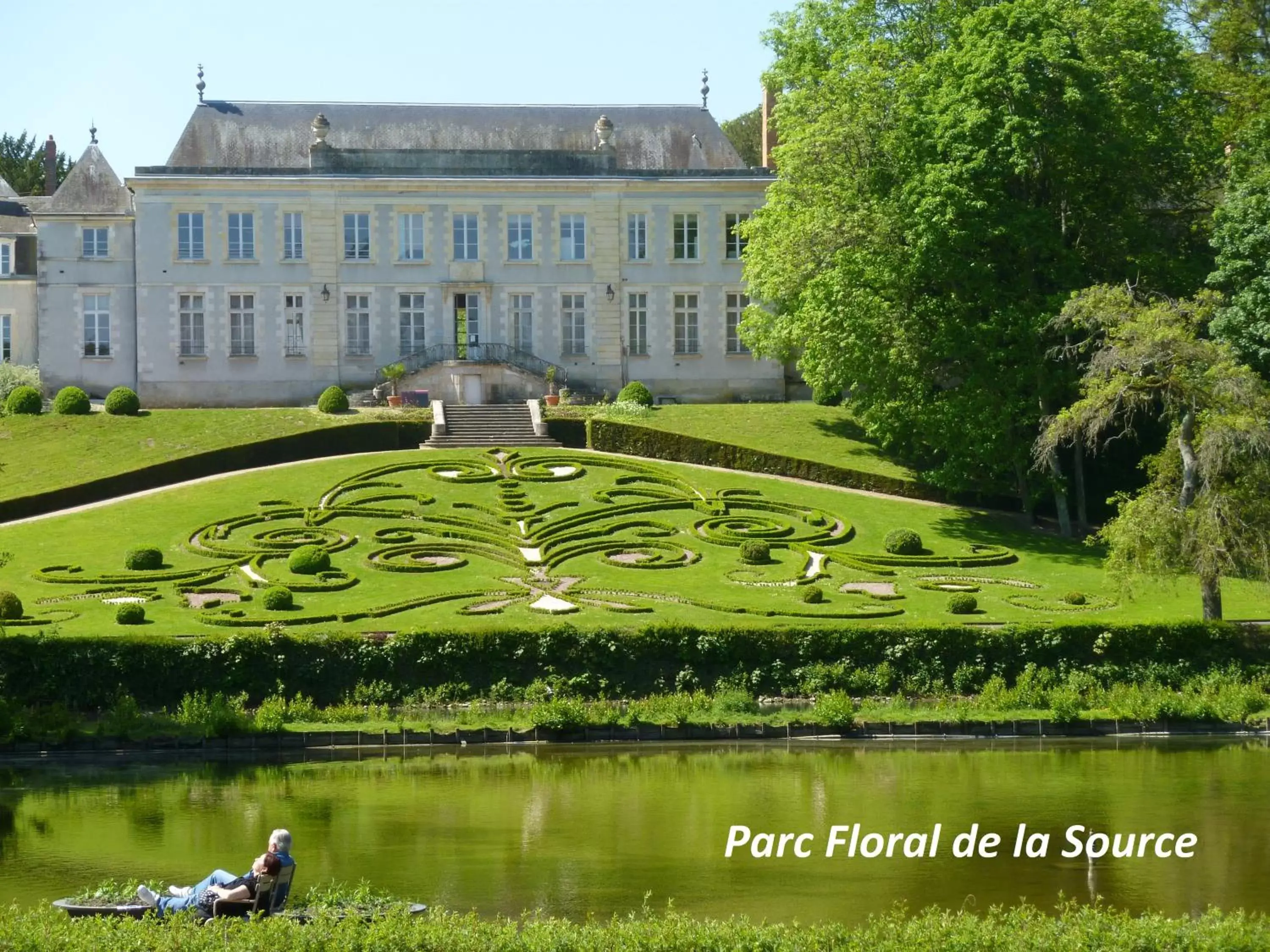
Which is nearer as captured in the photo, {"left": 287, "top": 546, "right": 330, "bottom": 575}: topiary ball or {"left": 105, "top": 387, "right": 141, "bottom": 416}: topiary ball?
{"left": 287, "top": 546, "right": 330, "bottom": 575}: topiary ball

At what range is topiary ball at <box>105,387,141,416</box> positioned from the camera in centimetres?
5622

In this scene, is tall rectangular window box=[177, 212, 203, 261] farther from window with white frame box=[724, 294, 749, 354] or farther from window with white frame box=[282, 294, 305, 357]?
window with white frame box=[724, 294, 749, 354]

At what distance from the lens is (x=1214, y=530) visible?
34.2 meters

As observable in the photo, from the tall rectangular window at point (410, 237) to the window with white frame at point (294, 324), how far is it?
13.3 feet

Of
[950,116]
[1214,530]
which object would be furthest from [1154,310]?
[950,116]

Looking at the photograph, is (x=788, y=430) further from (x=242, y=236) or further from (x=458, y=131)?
(x=242, y=236)

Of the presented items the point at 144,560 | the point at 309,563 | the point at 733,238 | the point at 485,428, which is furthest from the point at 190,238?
→ the point at 309,563

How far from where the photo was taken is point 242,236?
64.0 metres

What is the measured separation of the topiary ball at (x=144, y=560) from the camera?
1618 inches

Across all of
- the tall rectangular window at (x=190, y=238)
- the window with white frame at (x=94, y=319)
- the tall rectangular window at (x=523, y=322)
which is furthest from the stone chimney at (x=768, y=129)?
the window with white frame at (x=94, y=319)

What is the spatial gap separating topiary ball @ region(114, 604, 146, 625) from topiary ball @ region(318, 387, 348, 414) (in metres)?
21.2

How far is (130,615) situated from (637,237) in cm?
3346

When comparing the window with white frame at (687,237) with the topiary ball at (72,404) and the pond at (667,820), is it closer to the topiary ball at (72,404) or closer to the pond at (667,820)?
the topiary ball at (72,404)

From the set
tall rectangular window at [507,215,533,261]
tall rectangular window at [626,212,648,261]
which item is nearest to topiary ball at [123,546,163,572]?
tall rectangular window at [507,215,533,261]
